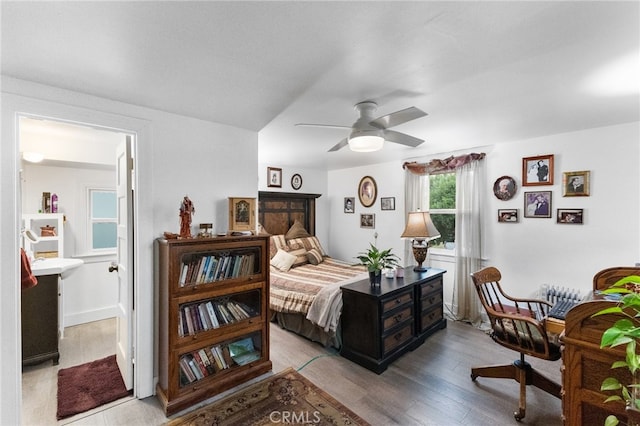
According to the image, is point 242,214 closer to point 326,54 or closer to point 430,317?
point 326,54

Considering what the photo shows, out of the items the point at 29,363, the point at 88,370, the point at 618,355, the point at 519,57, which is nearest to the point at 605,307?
the point at 618,355

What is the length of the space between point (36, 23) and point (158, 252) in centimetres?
149

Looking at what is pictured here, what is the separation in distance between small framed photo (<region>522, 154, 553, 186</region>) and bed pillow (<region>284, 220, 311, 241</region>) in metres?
3.33

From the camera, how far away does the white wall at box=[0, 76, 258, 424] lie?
1648mm

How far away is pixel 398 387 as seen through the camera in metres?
2.29

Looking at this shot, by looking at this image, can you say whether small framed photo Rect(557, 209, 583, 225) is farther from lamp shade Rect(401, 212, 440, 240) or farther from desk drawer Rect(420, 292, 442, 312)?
desk drawer Rect(420, 292, 442, 312)

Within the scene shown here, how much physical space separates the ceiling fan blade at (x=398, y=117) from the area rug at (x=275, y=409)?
83.5 inches

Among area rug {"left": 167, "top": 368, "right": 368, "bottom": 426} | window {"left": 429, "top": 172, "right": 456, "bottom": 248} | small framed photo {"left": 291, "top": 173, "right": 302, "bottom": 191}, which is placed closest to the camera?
area rug {"left": 167, "top": 368, "right": 368, "bottom": 426}

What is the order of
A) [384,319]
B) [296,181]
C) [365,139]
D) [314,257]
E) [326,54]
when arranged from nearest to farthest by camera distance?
[326,54] → [365,139] → [384,319] → [314,257] → [296,181]

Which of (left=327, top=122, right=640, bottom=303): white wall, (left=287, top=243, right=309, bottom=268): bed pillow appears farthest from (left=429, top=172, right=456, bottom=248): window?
(left=287, top=243, right=309, bottom=268): bed pillow

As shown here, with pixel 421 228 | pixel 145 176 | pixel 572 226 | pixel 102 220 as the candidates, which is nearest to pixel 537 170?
pixel 572 226

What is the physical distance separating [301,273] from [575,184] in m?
3.34

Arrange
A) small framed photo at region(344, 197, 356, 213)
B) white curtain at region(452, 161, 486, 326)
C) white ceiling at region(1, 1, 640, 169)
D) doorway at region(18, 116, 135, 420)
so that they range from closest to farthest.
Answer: white ceiling at region(1, 1, 640, 169)
doorway at region(18, 116, 135, 420)
white curtain at region(452, 161, 486, 326)
small framed photo at region(344, 197, 356, 213)

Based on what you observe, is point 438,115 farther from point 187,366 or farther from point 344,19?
point 187,366
